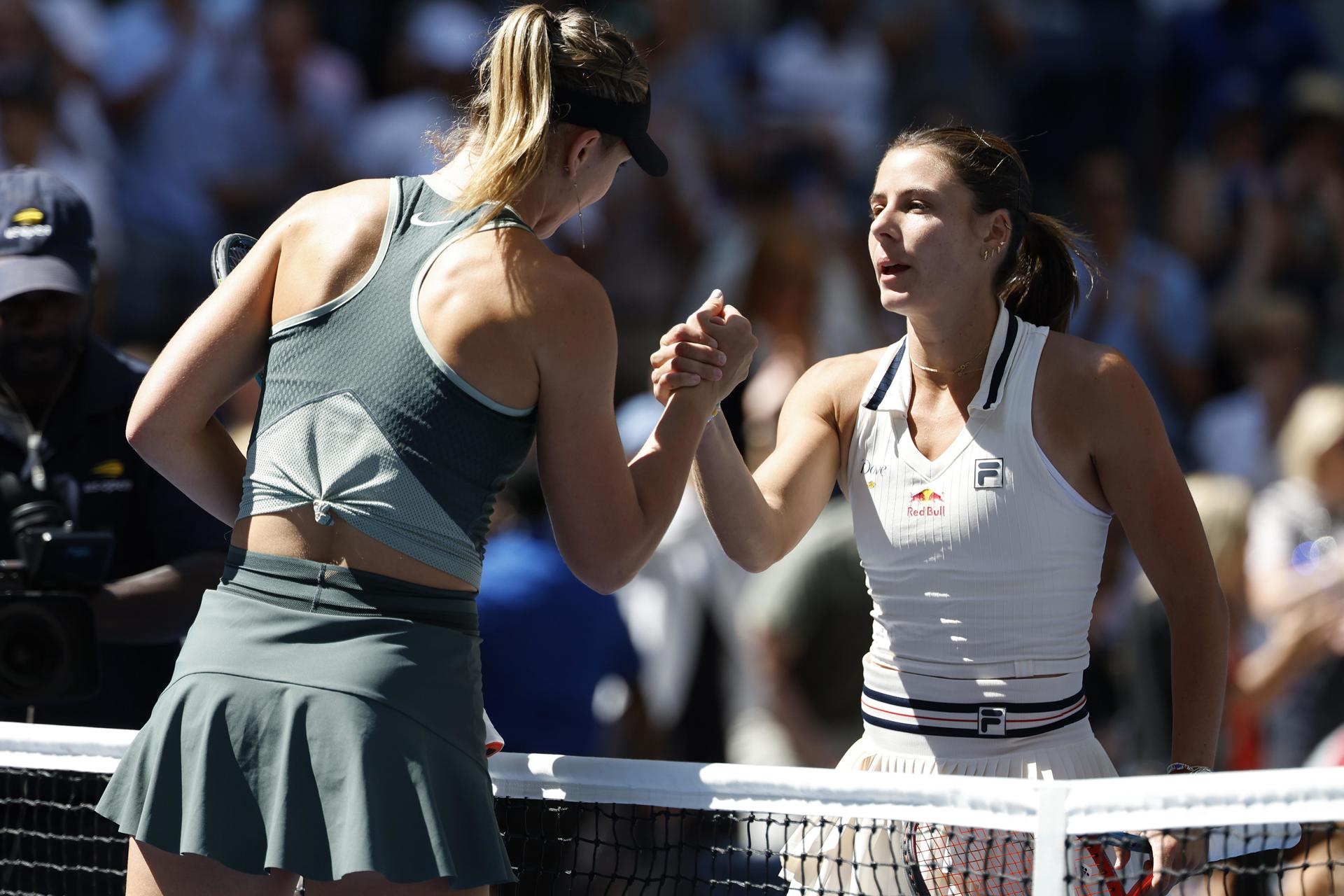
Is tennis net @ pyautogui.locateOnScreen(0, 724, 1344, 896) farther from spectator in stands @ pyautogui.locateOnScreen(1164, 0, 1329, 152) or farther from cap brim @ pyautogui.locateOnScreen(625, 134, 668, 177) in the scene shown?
spectator in stands @ pyautogui.locateOnScreen(1164, 0, 1329, 152)

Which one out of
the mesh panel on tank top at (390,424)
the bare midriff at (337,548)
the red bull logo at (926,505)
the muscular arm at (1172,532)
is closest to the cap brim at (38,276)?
the mesh panel on tank top at (390,424)

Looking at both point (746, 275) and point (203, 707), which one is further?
point (746, 275)

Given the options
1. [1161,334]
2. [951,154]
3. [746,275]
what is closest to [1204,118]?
[1161,334]

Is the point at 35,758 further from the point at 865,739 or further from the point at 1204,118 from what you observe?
the point at 1204,118

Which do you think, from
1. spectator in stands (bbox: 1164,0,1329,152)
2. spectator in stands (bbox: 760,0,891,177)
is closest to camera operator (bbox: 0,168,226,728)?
spectator in stands (bbox: 760,0,891,177)

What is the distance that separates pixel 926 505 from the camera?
2828 mm

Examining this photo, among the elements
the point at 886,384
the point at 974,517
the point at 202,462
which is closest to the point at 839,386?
the point at 886,384

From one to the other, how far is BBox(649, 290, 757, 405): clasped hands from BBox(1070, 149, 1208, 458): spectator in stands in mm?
5666

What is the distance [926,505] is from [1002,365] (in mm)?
298

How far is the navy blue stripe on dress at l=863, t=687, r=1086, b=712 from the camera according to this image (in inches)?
108

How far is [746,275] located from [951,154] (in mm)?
4558

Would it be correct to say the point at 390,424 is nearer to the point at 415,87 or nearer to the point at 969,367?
the point at 969,367

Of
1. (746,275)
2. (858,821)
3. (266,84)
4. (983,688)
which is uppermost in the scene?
(266,84)

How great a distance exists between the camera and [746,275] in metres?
7.50
